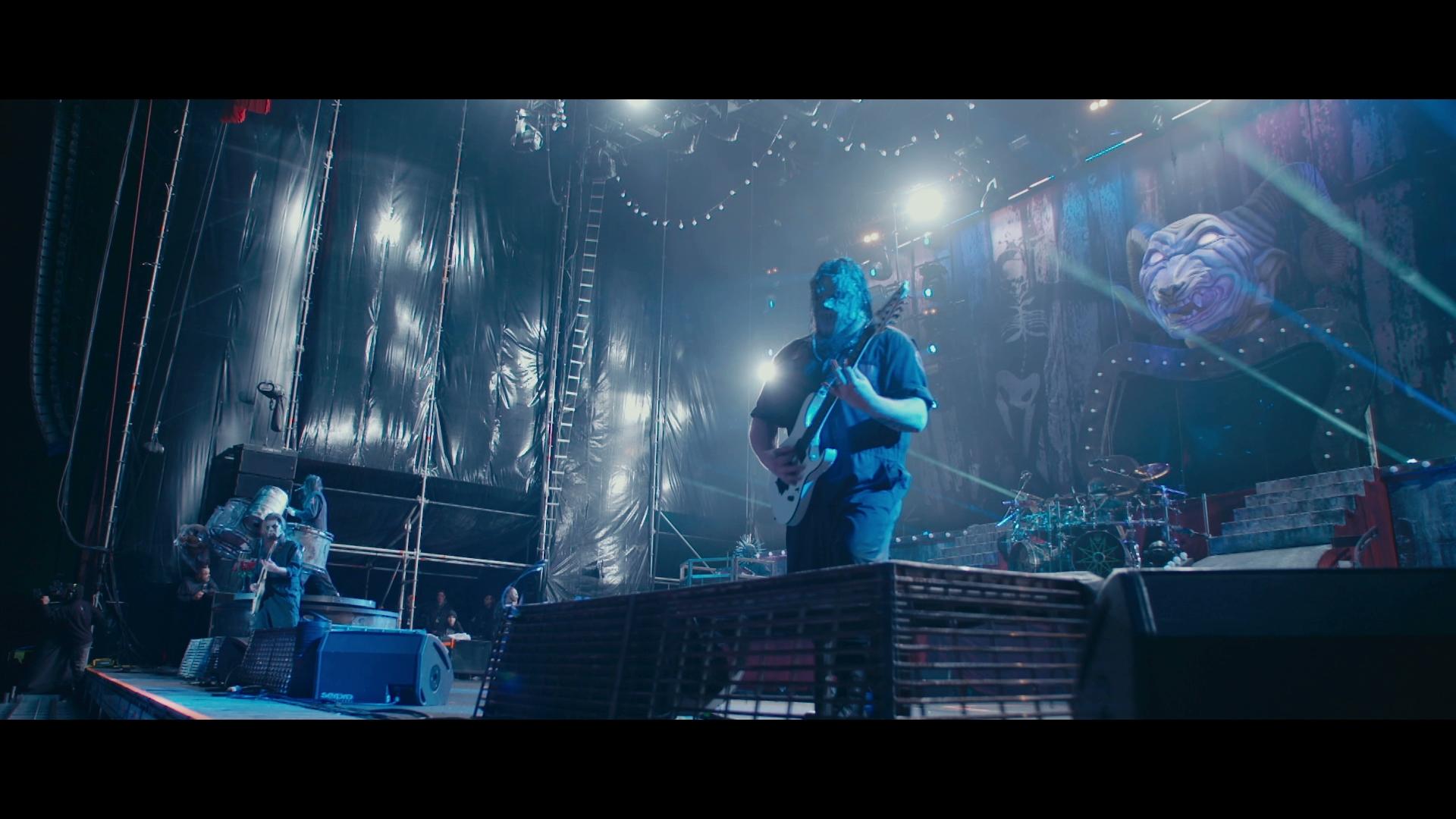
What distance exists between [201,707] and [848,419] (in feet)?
12.4

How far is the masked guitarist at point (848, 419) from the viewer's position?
2.88 metres

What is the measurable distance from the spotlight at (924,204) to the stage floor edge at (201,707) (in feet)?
44.6

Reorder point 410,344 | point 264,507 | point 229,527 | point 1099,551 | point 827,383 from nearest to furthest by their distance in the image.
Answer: point 827,383, point 264,507, point 229,527, point 1099,551, point 410,344

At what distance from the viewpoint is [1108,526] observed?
35.7ft

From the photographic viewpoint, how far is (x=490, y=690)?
3.31 metres

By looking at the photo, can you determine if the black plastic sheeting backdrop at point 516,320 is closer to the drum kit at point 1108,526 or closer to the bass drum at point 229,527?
the bass drum at point 229,527

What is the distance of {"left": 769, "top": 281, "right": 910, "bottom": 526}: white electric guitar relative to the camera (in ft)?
9.99

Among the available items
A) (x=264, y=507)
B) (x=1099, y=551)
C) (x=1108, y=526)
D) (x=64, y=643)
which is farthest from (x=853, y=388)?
(x=64, y=643)

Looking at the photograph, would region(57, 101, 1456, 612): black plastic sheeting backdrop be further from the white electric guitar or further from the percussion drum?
the white electric guitar

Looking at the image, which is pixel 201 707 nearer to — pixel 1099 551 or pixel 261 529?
pixel 261 529
